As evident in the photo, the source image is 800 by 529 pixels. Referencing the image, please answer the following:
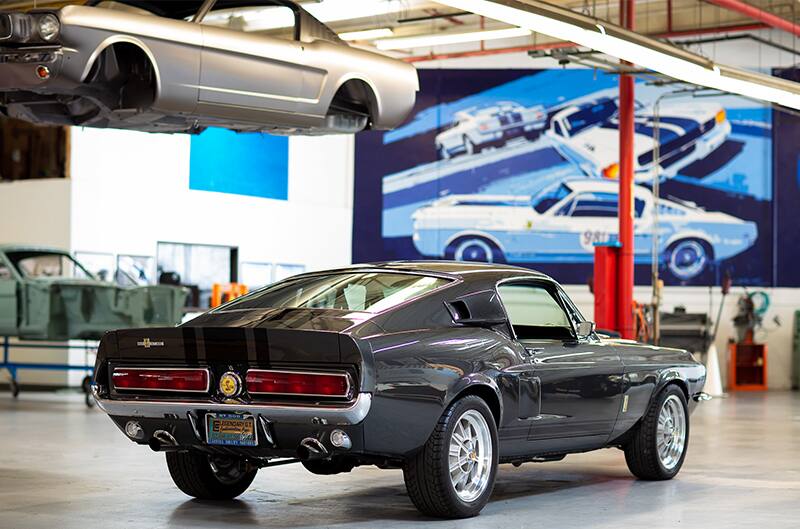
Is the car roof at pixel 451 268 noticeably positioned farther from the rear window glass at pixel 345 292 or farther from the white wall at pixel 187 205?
the white wall at pixel 187 205

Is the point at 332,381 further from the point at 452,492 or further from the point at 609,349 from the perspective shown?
the point at 609,349

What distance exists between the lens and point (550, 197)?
878 inches

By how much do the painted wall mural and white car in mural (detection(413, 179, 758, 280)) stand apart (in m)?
0.02

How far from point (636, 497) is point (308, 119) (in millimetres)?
4832

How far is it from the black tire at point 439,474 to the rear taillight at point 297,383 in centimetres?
56

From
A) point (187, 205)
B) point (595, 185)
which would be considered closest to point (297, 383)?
point (187, 205)

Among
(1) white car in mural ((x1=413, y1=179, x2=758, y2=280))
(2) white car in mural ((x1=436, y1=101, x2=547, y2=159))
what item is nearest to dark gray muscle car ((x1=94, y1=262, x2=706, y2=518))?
(1) white car in mural ((x1=413, y1=179, x2=758, y2=280))

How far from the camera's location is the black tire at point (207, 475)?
655 centimetres

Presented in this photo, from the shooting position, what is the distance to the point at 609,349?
23.9 feet

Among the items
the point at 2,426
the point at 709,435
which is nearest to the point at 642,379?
the point at 709,435

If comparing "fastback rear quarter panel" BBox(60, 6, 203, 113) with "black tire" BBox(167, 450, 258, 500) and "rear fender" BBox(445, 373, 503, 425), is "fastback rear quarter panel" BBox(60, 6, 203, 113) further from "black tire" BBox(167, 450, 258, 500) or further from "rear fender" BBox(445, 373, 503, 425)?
"rear fender" BBox(445, 373, 503, 425)

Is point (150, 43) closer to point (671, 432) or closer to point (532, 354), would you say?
point (532, 354)

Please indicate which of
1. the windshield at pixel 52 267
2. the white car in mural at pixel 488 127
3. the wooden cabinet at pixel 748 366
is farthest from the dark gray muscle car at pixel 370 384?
the white car in mural at pixel 488 127

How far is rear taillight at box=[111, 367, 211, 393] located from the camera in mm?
5711
